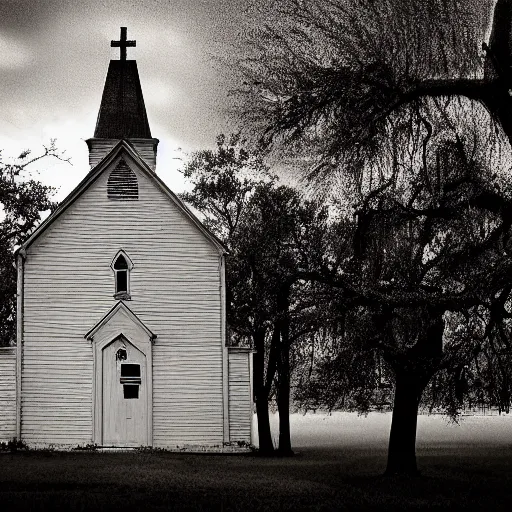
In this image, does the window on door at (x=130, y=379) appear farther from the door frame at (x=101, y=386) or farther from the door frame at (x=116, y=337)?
the door frame at (x=116, y=337)

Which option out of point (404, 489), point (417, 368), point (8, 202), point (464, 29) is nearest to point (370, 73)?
point (464, 29)

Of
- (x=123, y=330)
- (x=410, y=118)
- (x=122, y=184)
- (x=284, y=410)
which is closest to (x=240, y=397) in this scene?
(x=123, y=330)

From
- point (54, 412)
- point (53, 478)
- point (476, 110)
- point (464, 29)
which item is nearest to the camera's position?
point (464, 29)

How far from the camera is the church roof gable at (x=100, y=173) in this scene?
3353 centimetres

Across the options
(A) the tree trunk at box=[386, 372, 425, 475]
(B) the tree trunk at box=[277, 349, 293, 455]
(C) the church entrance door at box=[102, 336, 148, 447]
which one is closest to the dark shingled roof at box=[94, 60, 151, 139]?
(C) the church entrance door at box=[102, 336, 148, 447]

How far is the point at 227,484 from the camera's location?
21.4m

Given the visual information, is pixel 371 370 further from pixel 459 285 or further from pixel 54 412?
pixel 54 412

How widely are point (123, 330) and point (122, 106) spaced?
11223 millimetres

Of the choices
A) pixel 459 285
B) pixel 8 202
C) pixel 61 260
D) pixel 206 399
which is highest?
pixel 8 202

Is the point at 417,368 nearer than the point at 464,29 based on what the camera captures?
No

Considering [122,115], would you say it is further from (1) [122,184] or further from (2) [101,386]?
(2) [101,386]

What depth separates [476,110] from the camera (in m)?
17.7

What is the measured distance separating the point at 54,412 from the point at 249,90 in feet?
62.2

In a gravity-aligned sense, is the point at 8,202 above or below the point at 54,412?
above
